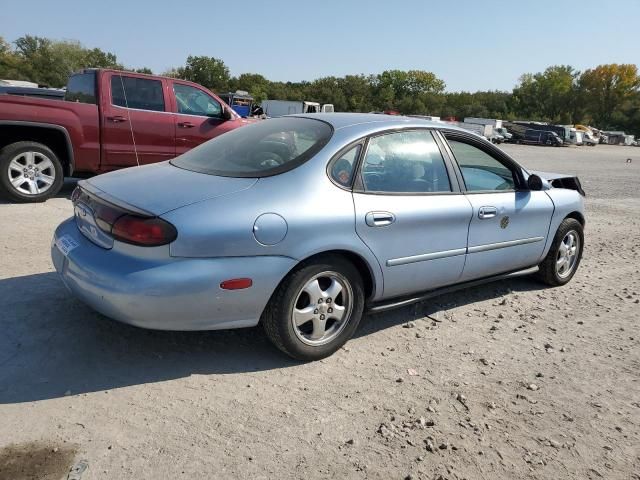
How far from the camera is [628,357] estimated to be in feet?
12.6

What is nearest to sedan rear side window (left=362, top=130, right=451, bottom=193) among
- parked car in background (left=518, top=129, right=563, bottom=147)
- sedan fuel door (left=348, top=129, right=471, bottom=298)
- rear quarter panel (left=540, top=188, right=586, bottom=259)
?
sedan fuel door (left=348, top=129, right=471, bottom=298)

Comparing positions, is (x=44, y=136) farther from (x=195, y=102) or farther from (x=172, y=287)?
(x=172, y=287)

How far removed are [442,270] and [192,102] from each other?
5.76 meters

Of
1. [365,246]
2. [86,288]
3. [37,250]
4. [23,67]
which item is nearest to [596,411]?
[365,246]

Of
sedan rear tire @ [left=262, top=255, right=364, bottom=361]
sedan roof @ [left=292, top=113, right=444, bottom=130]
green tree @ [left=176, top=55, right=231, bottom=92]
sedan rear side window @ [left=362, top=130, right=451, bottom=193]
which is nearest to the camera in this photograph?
sedan rear tire @ [left=262, top=255, right=364, bottom=361]

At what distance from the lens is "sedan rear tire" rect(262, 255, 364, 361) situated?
3.17 metres

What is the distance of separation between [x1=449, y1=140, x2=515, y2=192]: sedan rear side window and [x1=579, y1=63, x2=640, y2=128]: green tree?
334 ft

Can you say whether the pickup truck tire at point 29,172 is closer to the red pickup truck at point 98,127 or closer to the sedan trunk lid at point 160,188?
the red pickup truck at point 98,127

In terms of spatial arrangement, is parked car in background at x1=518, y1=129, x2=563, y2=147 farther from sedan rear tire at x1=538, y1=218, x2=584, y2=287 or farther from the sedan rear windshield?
the sedan rear windshield

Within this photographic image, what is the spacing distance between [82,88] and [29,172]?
63.7 inches

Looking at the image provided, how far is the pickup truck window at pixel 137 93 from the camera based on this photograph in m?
7.78

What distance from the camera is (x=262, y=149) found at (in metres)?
3.66

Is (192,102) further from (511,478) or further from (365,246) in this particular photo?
(511,478)

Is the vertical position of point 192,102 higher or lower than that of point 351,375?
higher
